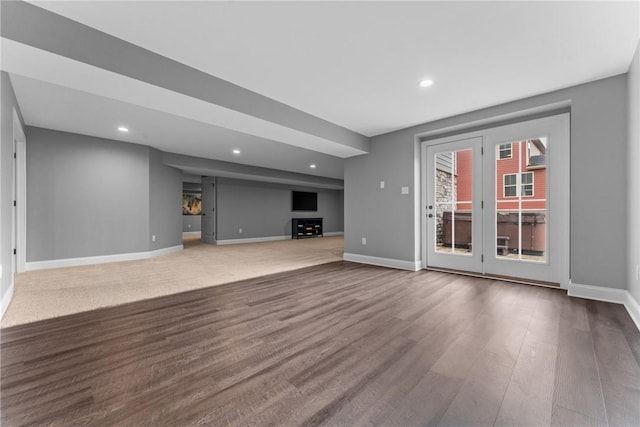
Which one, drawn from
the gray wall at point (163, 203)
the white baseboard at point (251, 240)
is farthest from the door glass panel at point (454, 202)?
the white baseboard at point (251, 240)

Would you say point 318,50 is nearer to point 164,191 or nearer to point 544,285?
point 544,285

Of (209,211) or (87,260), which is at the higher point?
(209,211)

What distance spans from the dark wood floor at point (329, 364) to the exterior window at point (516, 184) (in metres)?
1.33

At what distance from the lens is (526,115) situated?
10.9ft

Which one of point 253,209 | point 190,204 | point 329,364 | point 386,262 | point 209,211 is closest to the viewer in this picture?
point 329,364

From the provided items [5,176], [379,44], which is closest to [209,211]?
[5,176]

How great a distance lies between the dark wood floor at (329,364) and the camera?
1.18m

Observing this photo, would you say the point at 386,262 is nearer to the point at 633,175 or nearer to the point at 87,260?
the point at 633,175

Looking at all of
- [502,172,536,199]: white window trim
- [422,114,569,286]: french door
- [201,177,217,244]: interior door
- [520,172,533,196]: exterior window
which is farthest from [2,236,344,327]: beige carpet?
[520,172,533,196]: exterior window

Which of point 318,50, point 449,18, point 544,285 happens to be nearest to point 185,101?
point 318,50

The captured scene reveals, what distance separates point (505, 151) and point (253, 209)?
7.28 metres

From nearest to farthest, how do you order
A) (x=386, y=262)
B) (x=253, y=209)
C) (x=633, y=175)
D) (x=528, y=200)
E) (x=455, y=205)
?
1. (x=633, y=175)
2. (x=528, y=200)
3. (x=455, y=205)
4. (x=386, y=262)
5. (x=253, y=209)

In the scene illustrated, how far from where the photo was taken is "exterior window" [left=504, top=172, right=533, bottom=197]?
10.9 ft

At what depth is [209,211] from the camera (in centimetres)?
842
